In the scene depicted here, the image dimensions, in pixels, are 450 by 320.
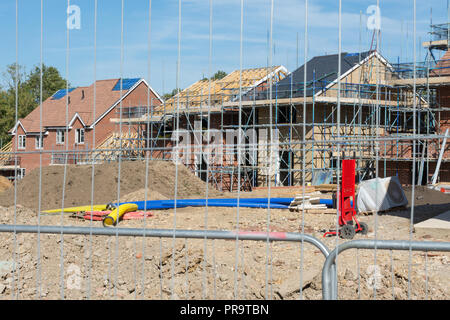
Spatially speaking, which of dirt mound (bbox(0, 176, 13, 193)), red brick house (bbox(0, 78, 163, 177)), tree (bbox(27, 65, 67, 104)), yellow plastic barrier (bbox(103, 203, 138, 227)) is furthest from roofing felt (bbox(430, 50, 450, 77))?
tree (bbox(27, 65, 67, 104))

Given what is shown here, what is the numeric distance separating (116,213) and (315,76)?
18411mm


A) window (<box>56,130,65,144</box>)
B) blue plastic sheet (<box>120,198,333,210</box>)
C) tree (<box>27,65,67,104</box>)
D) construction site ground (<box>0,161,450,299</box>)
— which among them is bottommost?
construction site ground (<box>0,161,450,299</box>)

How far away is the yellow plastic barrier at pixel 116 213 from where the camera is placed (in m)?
12.4

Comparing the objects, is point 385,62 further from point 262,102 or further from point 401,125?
point 262,102

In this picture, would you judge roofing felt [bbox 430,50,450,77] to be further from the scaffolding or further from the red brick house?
the red brick house

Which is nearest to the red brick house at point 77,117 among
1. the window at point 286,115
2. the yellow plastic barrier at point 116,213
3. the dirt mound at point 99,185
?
the window at point 286,115

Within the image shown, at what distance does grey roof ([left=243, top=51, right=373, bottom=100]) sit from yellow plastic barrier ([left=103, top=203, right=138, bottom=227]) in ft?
41.9

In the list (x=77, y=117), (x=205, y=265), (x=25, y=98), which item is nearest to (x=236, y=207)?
(x=205, y=265)

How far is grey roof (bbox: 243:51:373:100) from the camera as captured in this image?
2630 centimetres

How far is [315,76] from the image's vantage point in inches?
1125

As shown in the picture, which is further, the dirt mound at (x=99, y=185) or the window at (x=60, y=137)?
the window at (x=60, y=137)

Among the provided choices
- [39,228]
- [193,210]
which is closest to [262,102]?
[193,210]

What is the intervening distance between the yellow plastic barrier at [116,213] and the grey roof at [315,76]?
1277 centimetres

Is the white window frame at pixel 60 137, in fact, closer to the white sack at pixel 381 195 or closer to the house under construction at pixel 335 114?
the house under construction at pixel 335 114
